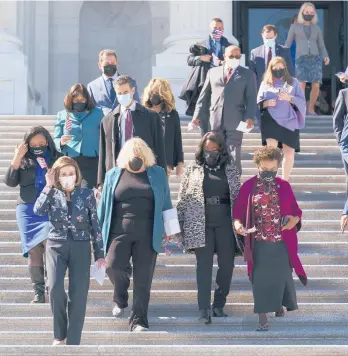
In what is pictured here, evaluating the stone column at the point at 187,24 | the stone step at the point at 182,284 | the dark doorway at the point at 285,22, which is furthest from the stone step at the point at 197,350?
the dark doorway at the point at 285,22

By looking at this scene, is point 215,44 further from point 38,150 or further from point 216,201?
point 216,201

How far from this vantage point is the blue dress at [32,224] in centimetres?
1131

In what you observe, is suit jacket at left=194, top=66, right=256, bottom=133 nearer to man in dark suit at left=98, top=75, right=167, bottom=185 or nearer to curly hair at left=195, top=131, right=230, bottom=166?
man in dark suit at left=98, top=75, right=167, bottom=185

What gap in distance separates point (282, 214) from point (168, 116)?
228 centimetres

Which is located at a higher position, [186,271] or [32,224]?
[32,224]

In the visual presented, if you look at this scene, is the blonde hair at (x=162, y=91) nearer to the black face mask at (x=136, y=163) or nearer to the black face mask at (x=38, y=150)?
the black face mask at (x=38, y=150)

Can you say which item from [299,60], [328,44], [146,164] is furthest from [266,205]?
[328,44]

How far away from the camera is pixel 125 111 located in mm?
12055

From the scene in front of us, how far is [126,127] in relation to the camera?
1201 cm

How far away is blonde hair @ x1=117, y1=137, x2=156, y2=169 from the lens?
11.0 m

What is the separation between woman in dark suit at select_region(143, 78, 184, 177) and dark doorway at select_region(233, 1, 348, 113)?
918cm

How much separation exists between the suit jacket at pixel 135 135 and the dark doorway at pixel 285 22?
994 cm

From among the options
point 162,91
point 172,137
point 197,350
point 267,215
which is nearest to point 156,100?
point 162,91

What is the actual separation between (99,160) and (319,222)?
2469 mm
